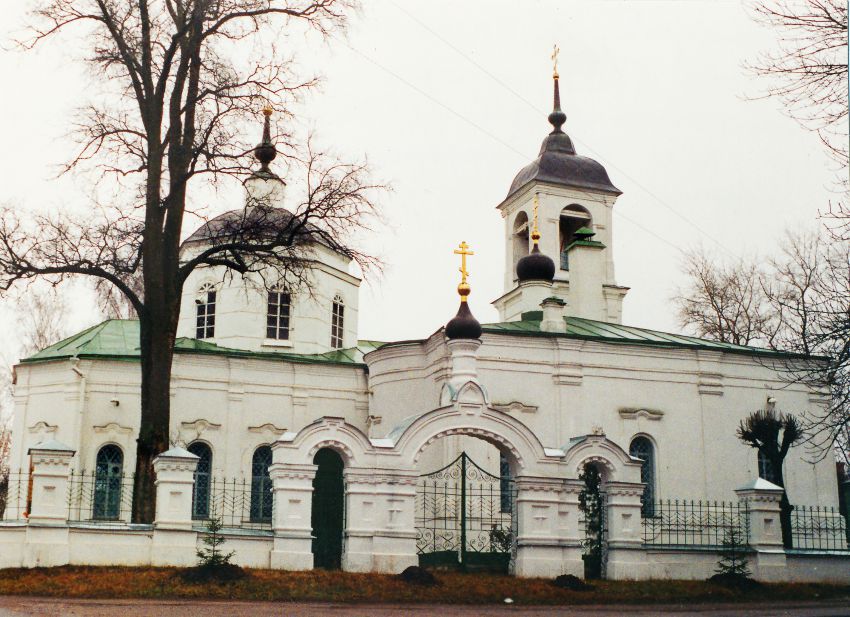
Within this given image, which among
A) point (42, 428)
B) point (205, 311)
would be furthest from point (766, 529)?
point (205, 311)

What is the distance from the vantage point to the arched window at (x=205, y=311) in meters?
27.5

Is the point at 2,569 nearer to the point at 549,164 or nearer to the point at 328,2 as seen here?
the point at 328,2

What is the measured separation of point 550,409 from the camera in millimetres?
22094

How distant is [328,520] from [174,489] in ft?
11.7

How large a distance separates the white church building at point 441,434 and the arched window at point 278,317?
0.15ft

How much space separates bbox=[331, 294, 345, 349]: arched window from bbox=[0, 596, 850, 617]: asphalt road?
15.3 meters

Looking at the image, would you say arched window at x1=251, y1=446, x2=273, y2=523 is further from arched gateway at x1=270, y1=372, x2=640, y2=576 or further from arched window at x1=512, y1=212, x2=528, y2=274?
arched window at x1=512, y1=212, x2=528, y2=274

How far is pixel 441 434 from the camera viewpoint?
637 inches

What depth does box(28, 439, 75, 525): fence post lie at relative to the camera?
1410 cm

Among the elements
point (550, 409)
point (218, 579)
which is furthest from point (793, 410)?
point (218, 579)

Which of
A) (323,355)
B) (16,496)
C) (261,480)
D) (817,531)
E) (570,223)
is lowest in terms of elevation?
(817,531)

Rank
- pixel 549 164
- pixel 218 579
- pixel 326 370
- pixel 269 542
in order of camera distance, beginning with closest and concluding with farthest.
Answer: pixel 218 579, pixel 269 542, pixel 326 370, pixel 549 164

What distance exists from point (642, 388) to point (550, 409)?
7.68ft

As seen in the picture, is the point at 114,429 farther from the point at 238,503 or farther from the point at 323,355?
the point at 323,355
